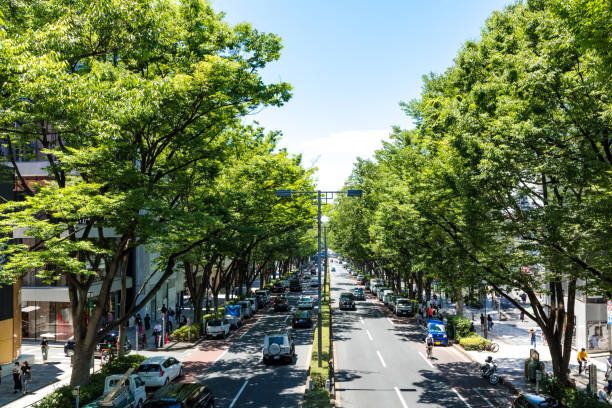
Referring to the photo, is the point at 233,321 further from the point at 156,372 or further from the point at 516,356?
the point at 516,356

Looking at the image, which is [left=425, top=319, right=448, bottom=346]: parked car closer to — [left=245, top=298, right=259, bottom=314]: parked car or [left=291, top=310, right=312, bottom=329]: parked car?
[left=291, top=310, right=312, bottom=329]: parked car

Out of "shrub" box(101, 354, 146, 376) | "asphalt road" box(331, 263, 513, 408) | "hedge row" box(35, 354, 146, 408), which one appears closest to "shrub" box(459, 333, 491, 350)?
"asphalt road" box(331, 263, 513, 408)

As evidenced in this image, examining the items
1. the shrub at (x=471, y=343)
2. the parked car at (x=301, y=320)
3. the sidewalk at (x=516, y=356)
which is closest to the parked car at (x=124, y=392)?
the sidewalk at (x=516, y=356)

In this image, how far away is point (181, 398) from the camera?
46.1 feet

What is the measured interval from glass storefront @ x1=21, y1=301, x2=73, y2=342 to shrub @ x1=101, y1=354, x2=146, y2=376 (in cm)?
1372

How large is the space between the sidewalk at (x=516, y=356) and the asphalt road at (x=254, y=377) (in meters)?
10.3

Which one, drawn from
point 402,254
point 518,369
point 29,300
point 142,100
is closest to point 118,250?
point 142,100

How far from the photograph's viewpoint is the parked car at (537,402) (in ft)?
45.5

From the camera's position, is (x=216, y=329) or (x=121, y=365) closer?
(x=121, y=365)

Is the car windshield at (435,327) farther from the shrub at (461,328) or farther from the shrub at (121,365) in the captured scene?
the shrub at (121,365)

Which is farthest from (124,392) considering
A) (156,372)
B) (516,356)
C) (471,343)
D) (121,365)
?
(516,356)

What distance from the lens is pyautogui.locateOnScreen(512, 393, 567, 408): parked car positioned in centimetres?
1388

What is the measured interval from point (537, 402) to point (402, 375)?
27.3 ft

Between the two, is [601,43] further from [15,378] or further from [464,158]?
[15,378]
